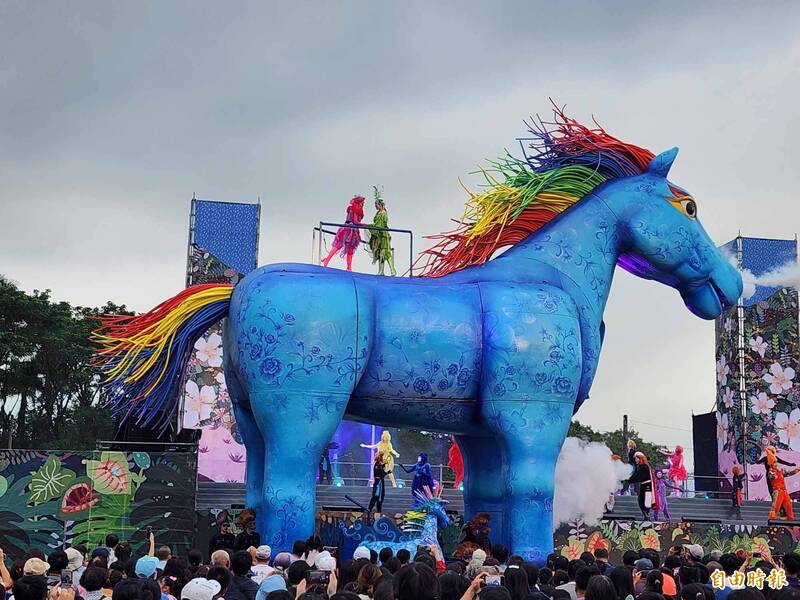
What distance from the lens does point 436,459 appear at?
109ft

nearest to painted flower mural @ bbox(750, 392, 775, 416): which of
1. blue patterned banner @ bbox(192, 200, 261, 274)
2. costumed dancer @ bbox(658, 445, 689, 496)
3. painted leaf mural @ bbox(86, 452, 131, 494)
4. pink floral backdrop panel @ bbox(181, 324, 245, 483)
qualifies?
costumed dancer @ bbox(658, 445, 689, 496)

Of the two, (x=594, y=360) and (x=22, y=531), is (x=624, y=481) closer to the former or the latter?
(x=594, y=360)

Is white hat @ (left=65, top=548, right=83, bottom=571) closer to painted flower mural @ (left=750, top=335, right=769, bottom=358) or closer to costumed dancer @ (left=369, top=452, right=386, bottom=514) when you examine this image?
costumed dancer @ (left=369, top=452, right=386, bottom=514)

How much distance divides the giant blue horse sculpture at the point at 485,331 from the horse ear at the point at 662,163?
0.01 metres

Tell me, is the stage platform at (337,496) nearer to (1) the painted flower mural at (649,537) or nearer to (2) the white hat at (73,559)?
(1) the painted flower mural at (649,537)

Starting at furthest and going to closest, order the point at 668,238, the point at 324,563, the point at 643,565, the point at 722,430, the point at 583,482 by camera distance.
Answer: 1. the point at 722,430
2. the point at 583,482
3. the point at 668,238
4. the point at 643,565
5. the point at 324,563

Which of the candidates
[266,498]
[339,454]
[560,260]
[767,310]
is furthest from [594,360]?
[767,310]

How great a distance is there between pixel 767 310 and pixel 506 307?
58.4 feet

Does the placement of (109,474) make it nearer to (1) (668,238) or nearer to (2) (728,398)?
(1) (668,238)

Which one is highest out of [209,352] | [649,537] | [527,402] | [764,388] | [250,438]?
[209,352]

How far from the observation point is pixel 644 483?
17.5 m

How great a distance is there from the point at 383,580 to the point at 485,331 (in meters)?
5.02

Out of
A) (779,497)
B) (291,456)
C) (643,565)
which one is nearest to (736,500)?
(779,497)

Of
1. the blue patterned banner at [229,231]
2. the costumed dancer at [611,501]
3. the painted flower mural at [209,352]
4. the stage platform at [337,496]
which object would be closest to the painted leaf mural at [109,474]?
the stage platform at [337,496]
